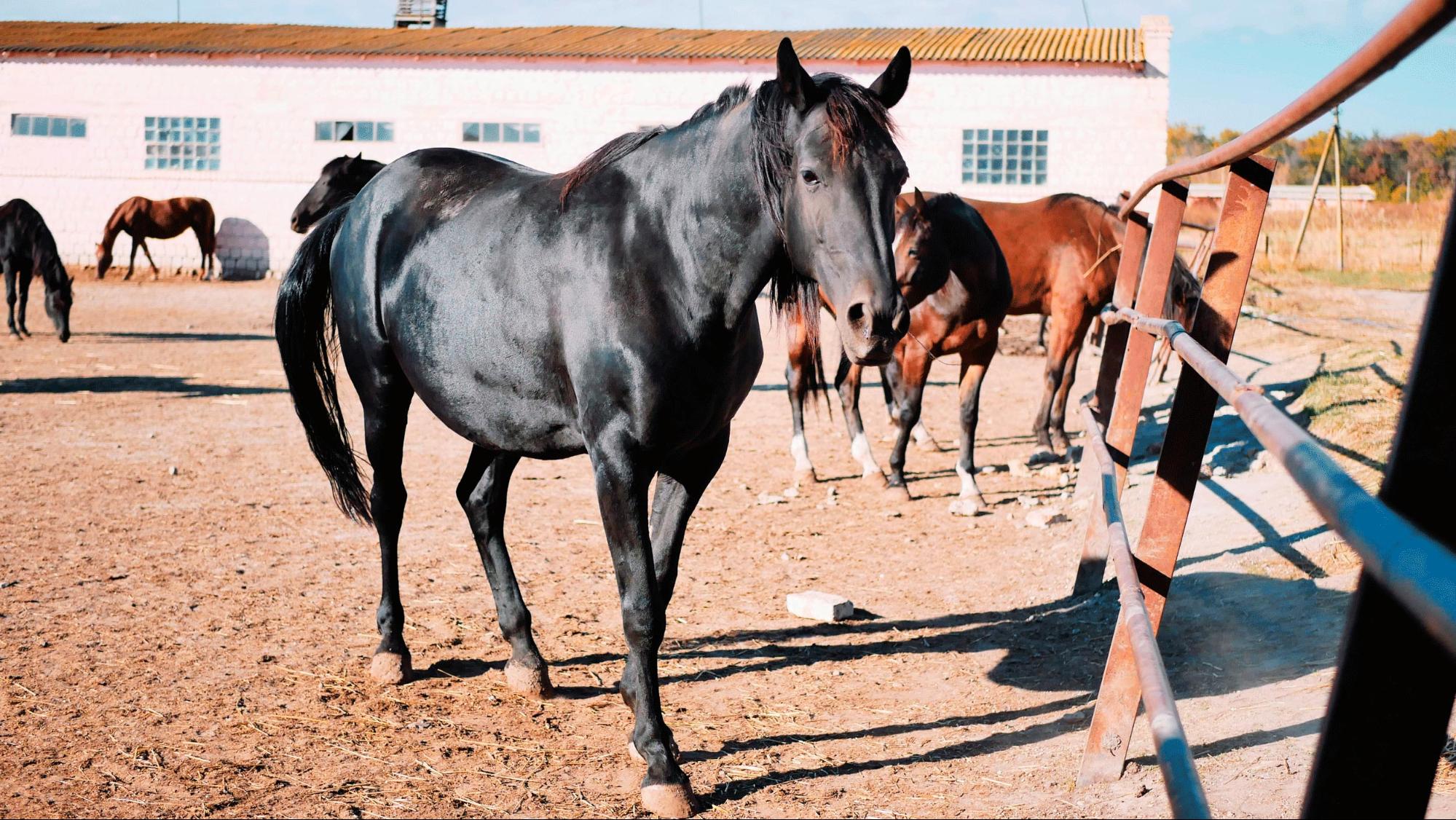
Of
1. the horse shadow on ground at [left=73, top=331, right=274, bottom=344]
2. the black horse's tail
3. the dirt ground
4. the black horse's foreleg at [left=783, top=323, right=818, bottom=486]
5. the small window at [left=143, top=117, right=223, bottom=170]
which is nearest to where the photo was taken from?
the dirt ground

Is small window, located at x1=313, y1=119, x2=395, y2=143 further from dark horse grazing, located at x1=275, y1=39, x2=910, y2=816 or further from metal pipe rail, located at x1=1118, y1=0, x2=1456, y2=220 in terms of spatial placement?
metal pipe rail, located at x1=1118, y1=0, x2=1456, y2=220

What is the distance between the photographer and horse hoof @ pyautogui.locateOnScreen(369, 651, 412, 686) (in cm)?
424

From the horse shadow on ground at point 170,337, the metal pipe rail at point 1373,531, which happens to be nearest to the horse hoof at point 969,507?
the metal pipe rail at point 1373,531

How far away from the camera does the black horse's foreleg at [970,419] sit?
7.28m

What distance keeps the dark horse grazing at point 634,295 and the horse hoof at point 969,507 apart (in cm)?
373

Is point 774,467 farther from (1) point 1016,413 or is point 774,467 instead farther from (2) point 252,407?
(2) point 252,407

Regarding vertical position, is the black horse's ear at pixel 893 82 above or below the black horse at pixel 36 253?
above

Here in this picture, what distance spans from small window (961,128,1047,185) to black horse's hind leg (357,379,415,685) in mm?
22773

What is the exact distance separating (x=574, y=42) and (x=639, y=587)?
29464 millimetres

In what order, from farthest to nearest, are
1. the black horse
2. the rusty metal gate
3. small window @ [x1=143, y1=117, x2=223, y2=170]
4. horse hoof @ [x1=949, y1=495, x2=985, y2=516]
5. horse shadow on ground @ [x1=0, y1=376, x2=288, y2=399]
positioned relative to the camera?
small window @ [x1=143, y1=117, x2=223, y2=170] < the black horse < horse shadow on ground @ [x1=0, y1=376, x2=288, y2=399] < horse hoof @ [x1=949, y1=495, x2=985, y2=516] < the rusty metal gate

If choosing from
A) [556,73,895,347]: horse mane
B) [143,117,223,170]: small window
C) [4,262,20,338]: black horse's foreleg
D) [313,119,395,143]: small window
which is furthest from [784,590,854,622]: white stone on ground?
[143,117,223,170]: small window

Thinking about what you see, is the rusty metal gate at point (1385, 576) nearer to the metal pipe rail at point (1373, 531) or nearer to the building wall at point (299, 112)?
the metal pipe rail at point (1373, 531)

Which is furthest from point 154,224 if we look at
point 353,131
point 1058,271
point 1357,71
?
point 1357,71

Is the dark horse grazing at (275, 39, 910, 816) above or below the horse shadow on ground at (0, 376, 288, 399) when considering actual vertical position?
above
